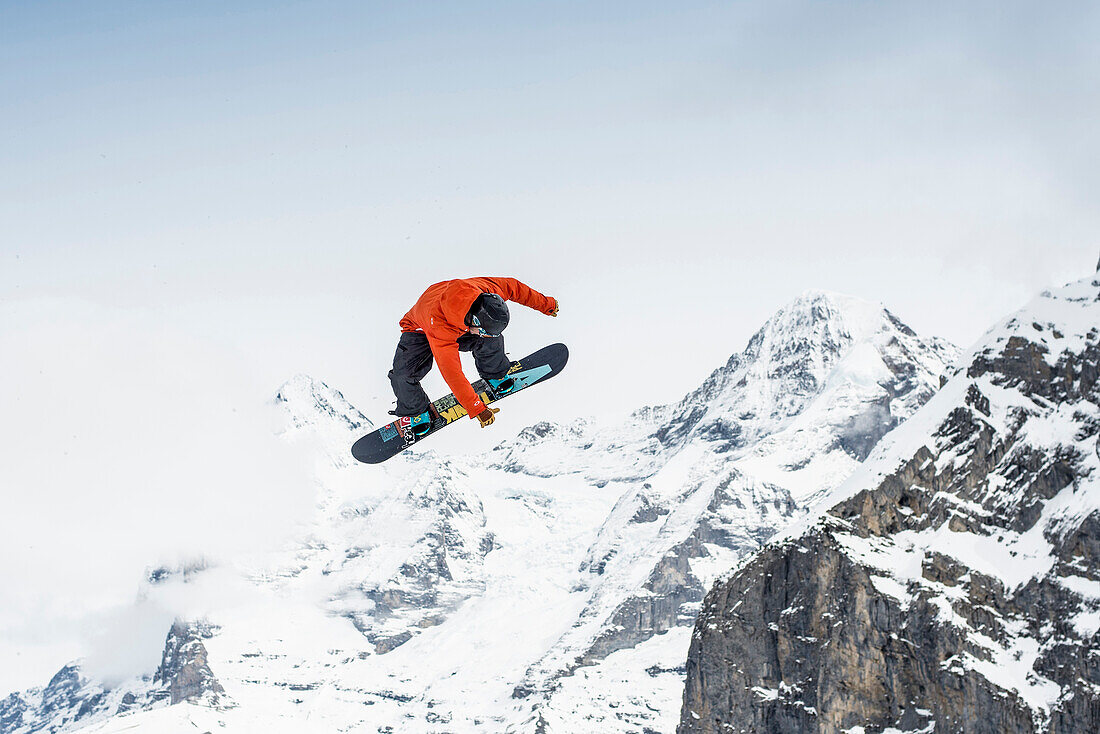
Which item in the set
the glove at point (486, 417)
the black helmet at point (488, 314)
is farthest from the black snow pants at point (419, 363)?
the glove at point (486, 417)

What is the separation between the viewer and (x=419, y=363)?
938 inches

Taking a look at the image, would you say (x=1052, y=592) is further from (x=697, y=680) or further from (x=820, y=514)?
(x=697, y=680)

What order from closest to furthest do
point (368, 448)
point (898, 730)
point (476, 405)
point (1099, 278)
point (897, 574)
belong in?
point (476, 405) < point (368, 448) < point (898, 730) < point (897, 574) < point (1099, 278)

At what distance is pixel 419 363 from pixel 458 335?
71.0 inches

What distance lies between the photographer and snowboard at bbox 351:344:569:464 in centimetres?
2495

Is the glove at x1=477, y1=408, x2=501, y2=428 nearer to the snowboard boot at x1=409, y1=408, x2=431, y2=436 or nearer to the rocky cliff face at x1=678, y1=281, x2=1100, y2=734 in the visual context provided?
the snowboard boot at x1=409, y1=408, x2=431, y2=436

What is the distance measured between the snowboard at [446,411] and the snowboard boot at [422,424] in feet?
0.22

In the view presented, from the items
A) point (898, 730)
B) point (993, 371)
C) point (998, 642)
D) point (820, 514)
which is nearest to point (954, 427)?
point (993, 371)

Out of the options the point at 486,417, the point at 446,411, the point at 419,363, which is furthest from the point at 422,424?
the point at 486,417

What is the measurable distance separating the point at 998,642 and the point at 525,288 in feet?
313

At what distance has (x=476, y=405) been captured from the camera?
22.1 m

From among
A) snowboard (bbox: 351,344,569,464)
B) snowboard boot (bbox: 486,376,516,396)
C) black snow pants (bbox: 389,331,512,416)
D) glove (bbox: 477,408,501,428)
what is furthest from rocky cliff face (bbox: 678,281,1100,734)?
glove (bbox: 477,408,501,428)

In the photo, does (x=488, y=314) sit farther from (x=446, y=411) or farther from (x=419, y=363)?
(x=446, y=411)

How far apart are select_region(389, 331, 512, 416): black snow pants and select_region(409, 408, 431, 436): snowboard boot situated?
1.95 feet
